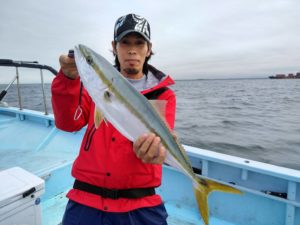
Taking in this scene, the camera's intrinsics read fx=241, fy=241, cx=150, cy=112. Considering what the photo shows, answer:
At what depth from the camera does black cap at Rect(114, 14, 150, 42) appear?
2.59m

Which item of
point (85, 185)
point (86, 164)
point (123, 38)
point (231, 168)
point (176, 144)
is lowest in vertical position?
point (231, 168)

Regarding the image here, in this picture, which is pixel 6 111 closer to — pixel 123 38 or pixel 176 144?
pixel 123 38

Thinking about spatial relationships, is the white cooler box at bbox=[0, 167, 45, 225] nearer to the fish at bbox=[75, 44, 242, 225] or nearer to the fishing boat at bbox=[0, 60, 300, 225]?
the fishing boat at bbox=[0, 60, 300, 225]

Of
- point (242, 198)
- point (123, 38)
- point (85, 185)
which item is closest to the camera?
point (85, 185)

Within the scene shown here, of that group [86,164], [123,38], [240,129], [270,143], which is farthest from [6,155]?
[240,129]

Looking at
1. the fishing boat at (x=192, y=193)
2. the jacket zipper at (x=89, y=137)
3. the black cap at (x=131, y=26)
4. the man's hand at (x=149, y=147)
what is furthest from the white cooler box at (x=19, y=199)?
the black cap at (x=131, y=26)

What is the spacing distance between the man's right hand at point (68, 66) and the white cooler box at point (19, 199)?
4.77 feet

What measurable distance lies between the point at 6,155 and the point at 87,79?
5346 millimetres

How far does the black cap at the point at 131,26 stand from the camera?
2.59 meters

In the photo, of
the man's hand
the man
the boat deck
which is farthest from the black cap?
the boat deck

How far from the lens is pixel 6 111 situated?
30.2ft

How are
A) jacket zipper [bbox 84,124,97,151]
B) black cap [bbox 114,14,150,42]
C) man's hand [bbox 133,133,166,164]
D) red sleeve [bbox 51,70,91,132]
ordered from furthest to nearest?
black cap [bbox 114,14,150,42]
jacket zipper [bbox 84,124,97,151]
red sleeve [bbox 51,70,91,132]
man's hand [bbox 133,133,166,164]

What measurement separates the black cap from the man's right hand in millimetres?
727

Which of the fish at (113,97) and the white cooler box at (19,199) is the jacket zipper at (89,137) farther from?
the white cooler box at (19,199)
